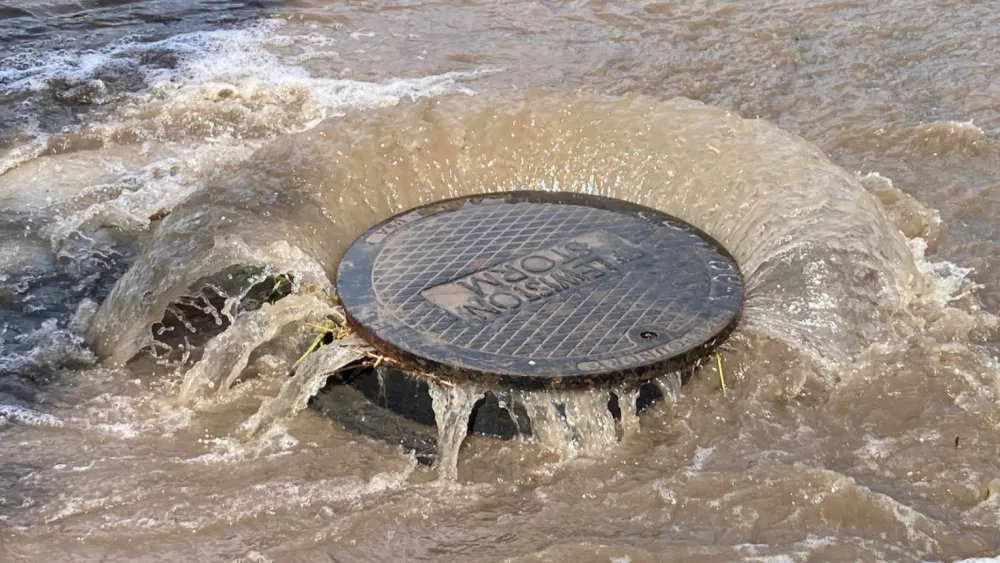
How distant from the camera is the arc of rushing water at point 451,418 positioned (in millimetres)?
3516

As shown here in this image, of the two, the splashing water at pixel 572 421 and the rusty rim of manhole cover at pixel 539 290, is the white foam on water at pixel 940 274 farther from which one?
the splashing water at pixel 572 421

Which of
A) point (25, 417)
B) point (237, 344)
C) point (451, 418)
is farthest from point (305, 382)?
point (25, 417)

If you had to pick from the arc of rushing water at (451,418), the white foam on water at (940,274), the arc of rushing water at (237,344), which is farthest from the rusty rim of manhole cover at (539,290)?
the white foam on water at (940,274)

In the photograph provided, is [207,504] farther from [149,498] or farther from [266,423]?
[266,423]

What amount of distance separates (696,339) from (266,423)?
59.7 inches

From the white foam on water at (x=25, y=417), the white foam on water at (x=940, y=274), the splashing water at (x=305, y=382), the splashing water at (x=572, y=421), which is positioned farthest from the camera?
the white foam on water at (x=940, y=274)

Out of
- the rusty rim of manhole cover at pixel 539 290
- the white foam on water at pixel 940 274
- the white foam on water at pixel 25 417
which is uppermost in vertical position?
the rusty rim of manhole cover at pixel 539 290

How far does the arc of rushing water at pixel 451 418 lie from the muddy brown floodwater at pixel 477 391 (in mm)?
14

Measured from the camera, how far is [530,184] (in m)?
4.93

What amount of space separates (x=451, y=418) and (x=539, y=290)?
634 millimetres

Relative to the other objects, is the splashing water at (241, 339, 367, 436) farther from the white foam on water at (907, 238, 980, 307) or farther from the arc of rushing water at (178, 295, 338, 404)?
the white foam on water at (907, 238, 980, 307)

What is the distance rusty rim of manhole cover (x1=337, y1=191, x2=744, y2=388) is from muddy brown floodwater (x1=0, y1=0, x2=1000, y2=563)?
0.45ft

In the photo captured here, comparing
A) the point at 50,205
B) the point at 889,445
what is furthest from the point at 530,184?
the point at 50,205

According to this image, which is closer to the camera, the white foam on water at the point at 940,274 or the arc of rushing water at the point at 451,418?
the arc of rushing water at the point at 451,418
